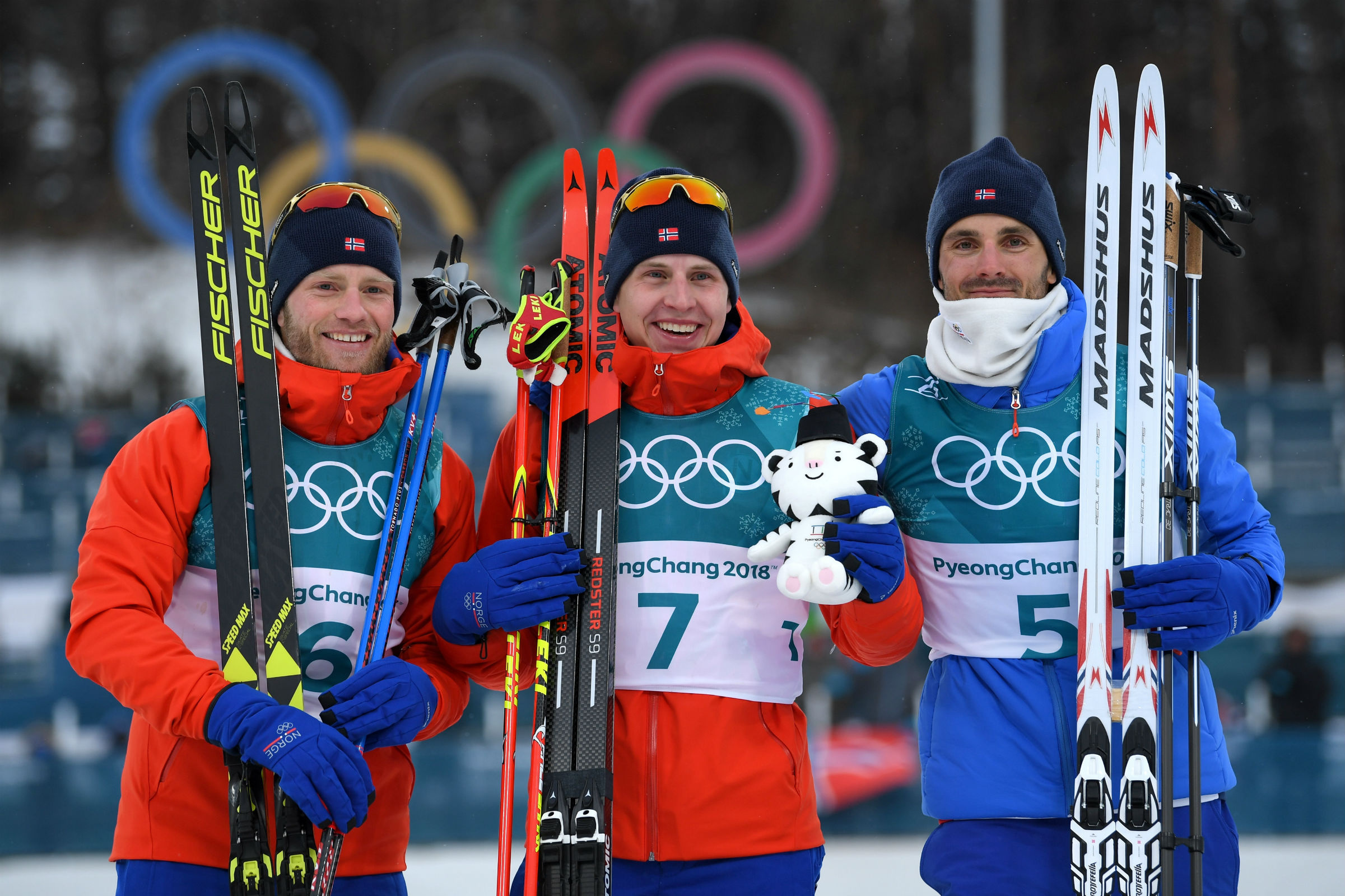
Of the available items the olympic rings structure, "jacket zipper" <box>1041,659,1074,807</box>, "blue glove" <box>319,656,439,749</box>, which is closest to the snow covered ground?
"blue glove" <box>319,656,439,749</box>

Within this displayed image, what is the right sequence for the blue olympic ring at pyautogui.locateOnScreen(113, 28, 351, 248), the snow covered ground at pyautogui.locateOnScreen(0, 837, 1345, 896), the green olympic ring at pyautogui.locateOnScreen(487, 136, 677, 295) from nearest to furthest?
1. the snow covered ground at pyautogui.locateOnScreen(0, 837, 1345, 896)
2. the green olympic ring at pyautogui.locateOnScreen(487, 136, 677, 295)
3. the blue olympic ring at pyautogui.locateOnScreen(113, 28, 351, 248)

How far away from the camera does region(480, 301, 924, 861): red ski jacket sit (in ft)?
5.93

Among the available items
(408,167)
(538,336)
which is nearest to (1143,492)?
(538,336)

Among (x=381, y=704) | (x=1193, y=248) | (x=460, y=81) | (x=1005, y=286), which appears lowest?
(x=381, y=704)

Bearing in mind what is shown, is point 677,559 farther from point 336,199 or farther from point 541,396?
point 336,199

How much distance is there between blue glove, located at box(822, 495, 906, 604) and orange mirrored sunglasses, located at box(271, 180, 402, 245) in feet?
3.01

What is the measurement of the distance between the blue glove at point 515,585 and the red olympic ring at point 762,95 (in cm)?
896

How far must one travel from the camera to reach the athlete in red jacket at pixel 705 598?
181 cm

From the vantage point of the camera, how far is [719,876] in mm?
1796

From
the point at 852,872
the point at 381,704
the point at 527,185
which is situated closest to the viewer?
the point at 381,704

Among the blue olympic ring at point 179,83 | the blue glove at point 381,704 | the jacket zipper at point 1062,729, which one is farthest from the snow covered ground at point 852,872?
the blue olympic ring at point 179,83

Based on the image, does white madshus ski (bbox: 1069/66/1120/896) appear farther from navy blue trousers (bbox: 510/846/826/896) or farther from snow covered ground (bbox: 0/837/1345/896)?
snow covered ground (bbox: 0/837/1345/896)

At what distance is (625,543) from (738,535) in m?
0.18

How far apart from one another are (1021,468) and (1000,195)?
46 centimetres
